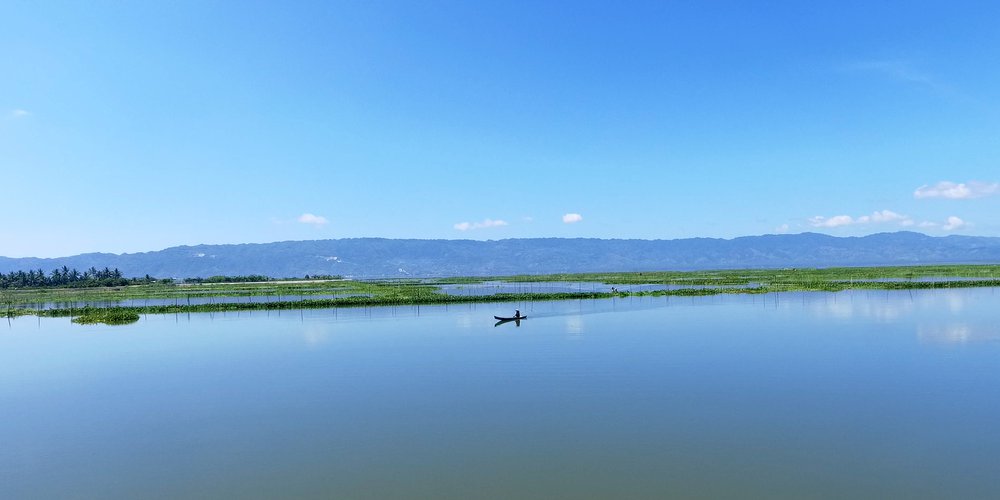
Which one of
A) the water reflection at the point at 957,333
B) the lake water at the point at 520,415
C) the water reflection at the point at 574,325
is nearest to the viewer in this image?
the lake water at the point at 520,415

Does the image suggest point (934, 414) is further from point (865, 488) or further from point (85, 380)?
point (85, 380)

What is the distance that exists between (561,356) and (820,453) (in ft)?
32.1

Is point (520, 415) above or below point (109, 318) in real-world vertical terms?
below

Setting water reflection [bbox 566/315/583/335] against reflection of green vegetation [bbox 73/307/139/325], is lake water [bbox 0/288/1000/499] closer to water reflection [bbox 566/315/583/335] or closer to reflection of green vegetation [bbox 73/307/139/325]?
water reflection [bbox 566/315/583/335]

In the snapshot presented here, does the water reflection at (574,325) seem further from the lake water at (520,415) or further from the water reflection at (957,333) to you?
the water reflection at (957,333)

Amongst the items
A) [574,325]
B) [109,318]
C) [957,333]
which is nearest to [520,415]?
[574,325]

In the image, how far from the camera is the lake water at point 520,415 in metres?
8.62

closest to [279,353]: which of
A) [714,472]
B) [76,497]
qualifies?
[76,497]

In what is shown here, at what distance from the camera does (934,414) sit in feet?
36.4

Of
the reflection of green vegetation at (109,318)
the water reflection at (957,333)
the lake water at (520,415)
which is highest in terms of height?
the reflection of green vegetation at (109,318)

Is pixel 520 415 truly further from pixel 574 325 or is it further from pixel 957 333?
pixel 957 333

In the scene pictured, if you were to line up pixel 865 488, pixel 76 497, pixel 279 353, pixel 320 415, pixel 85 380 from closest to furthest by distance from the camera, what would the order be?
1. pixel 865 488
2. pixel 76 497
3. pixel 320 415
4. pixel 85 380
5. pixel 279 353

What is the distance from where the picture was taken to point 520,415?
467 inches

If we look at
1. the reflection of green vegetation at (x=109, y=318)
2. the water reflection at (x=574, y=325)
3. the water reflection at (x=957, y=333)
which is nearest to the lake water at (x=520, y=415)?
the water reflection at (x=957, y=333)
